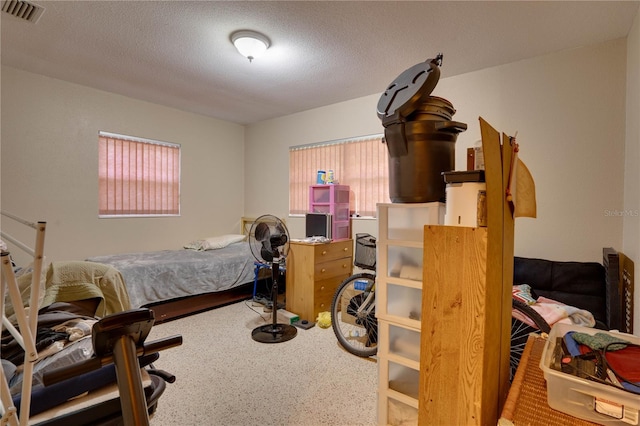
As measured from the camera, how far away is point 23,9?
205 cm

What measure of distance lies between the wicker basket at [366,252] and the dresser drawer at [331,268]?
15.2 inches

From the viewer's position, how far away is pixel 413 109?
3.89ft

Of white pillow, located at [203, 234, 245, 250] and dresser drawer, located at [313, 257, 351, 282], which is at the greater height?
white pillow, located at [203, 234, 245, 250]

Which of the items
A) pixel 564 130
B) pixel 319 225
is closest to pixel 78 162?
pixel 319 225

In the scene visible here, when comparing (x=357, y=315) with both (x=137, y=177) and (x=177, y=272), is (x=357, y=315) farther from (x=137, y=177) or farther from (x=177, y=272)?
(x=137, y=177)

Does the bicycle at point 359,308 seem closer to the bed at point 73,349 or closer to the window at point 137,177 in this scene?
the bed at point 73,349

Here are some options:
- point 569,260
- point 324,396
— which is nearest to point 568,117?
point 569,260

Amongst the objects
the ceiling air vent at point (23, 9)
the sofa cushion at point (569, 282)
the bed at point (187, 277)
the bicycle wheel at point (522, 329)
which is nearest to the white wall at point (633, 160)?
the sofa cushion at point (569, 282)

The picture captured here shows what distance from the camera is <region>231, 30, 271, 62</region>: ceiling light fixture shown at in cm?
228

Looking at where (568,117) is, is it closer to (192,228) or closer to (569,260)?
(569,260)

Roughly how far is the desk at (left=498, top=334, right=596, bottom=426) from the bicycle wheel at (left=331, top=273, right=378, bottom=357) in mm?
1664

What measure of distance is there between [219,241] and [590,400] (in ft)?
13.6

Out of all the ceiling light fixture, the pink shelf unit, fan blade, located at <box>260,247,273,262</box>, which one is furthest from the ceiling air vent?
the pink shelf unit

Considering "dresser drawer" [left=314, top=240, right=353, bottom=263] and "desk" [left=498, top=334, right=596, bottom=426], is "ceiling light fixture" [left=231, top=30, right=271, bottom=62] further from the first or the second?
"desk" [left=498, top=334, right=596, bottom=426]
